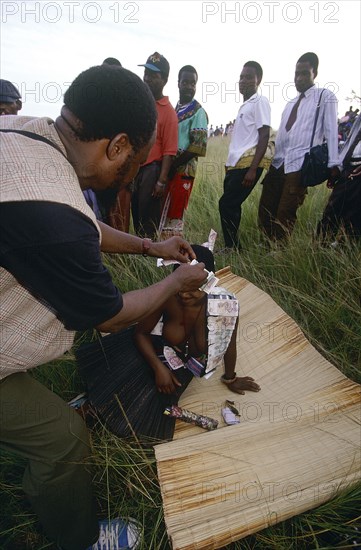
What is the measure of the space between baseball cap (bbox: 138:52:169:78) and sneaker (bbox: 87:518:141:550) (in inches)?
135

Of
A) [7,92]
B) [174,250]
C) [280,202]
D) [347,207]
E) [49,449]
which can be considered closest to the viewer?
[49,449]

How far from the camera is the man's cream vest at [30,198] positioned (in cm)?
Result: 93

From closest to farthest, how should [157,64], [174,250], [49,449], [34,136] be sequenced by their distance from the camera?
[34,136]
[49,449]
[174,250]
[157,64]

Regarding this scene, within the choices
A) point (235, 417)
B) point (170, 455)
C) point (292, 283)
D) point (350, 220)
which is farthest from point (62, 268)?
point (350, 220)

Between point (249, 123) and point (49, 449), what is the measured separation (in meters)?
3.31

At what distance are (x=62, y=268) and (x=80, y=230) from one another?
0.11 meters

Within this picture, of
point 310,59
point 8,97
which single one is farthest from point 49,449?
point 310,59

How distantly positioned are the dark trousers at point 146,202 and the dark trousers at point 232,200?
680 millimetres

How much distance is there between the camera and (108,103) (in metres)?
1.07

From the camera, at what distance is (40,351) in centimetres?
122

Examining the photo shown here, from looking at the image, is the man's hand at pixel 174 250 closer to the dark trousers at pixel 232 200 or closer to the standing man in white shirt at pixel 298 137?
the standing man in white shirt at pixel 298 137

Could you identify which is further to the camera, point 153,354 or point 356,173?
point 356,173

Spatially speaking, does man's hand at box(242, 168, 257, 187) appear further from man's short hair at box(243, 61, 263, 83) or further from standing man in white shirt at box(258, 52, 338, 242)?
man's short hair at box(243, 61, 263, 83)

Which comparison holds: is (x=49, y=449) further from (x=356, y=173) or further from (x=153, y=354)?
(x=356, y=173)
